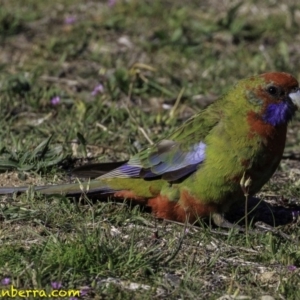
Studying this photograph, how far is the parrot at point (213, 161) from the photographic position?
4.77 metres

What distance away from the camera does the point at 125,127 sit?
6.47 metres

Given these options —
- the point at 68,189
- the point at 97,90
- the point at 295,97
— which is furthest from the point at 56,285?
the point at 97,90

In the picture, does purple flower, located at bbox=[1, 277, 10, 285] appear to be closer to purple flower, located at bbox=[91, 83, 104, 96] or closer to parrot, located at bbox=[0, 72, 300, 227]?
parrot, located at bbox=[0, 72, 300, 227]

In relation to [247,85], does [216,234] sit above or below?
below

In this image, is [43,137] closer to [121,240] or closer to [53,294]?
[121,240]

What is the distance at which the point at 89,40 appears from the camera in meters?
7.96

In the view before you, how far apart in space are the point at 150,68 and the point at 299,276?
3.19 m

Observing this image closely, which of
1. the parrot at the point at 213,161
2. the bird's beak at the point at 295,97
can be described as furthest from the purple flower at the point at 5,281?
the bird's beak at the point at 295,97

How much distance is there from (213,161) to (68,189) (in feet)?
2.83

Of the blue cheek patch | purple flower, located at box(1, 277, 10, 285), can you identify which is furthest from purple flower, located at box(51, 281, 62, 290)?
the blue cheek patch

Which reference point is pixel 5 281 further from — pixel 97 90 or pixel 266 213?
pixel 97 90

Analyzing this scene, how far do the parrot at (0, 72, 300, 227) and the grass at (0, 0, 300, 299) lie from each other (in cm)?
14

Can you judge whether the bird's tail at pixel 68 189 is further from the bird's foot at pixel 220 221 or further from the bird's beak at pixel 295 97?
the bird's beak at pixel 295 97

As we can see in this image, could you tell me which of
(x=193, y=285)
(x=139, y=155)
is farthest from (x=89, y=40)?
(x=193, y=285)
